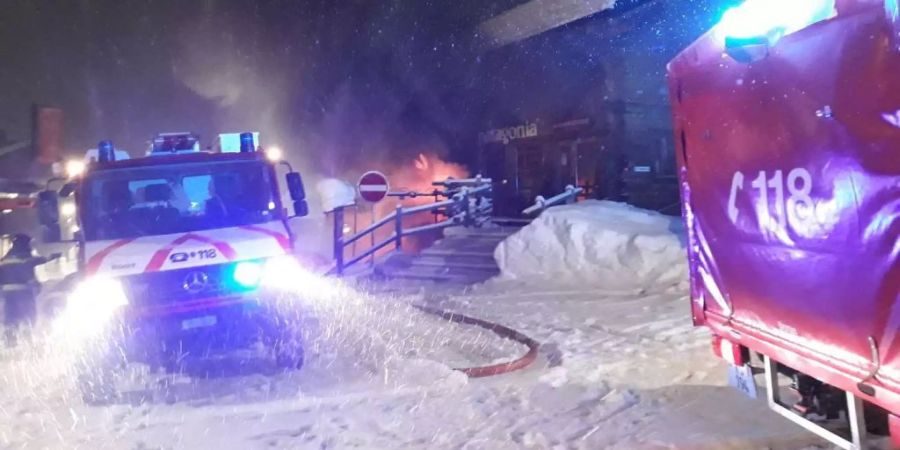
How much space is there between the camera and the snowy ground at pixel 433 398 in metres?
5.28

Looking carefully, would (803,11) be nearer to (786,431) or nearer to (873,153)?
(873,153)

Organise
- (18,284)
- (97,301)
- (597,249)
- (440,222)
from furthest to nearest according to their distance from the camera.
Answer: (440,222)
(597,249)
(18,284)
(97,301)

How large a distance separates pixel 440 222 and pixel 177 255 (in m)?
10.3

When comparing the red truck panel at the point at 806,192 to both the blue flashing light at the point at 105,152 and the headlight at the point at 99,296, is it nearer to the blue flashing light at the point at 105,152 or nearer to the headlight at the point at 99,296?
the headlight at the point at 99,296

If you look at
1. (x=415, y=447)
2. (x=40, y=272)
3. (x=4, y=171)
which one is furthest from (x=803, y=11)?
(x=4, y=171)

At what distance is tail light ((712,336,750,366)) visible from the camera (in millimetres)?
4859

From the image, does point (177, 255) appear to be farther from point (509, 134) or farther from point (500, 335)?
point (509, 134)

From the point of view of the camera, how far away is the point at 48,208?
25.0 feet

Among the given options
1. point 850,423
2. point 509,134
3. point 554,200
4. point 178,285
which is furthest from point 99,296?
point 509,134

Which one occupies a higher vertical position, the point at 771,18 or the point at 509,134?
the point at 509,134

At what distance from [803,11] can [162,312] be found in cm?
592

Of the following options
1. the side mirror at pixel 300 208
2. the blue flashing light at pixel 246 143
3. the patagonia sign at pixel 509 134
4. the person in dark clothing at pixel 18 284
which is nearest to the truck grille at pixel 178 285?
the side mirror at pixel 300 208

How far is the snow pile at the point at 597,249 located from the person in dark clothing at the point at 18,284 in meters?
7.52

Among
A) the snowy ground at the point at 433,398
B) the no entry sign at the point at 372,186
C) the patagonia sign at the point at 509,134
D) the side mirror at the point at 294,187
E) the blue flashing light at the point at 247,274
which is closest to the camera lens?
the snowy ground at the point at 433,398
